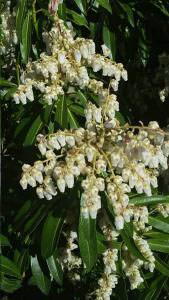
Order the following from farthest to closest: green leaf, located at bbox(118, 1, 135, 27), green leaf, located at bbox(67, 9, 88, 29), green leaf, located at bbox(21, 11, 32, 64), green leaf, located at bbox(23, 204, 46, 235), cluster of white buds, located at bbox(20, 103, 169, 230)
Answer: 1. green leaf, located at bbox(118, 1, 135, 27)
2. green leaf, located at bbox(67, 9, 88, 29)
3. green leaf, located at bbox(21, 11, 32, 64)
4. green leaf, located at bbox(23, 204, 46, 235)
5. cluster of white buds, located at bbox(20, 103, 169, 230)

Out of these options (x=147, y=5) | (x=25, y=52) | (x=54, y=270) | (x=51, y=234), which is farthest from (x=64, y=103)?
(x=147, y=5)

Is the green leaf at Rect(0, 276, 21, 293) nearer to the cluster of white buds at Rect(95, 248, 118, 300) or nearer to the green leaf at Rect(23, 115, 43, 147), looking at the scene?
the cluster of white buds at Rect(95, 248, 118, 300)

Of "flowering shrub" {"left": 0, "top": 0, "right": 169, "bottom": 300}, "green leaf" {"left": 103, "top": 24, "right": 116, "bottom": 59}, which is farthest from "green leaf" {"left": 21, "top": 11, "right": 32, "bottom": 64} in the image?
"green leaf" {"left": 103, "top": 24, "right": 116, "bottom": 59}

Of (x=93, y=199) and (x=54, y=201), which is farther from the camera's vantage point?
(x=54, y=201)

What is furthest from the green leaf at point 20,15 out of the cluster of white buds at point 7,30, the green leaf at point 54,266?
the green leaf at point 54,266

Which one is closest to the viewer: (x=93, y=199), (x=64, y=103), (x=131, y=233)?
(x=93, y=199)

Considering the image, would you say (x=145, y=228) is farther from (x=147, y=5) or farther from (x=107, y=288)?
(x=147, y=5)

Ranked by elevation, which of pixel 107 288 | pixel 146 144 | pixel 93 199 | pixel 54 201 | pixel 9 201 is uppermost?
pixel 146 144
